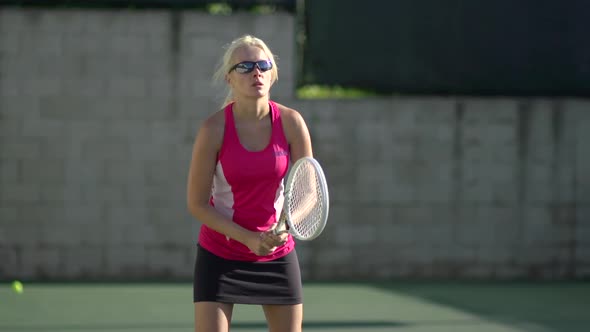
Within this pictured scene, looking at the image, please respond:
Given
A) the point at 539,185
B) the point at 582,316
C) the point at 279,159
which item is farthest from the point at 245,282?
the point at 539,185

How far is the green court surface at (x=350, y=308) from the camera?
277 inches

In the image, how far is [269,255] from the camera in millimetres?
4309

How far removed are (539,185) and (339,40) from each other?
2.06 meters

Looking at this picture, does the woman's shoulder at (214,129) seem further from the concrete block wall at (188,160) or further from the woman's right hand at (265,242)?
the concrete block wall at (188,160)

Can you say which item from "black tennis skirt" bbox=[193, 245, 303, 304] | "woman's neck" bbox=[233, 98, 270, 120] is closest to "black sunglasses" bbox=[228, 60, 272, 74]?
"woman's neck" bbox=[233, 98, 270, 120]

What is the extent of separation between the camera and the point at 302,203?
4129 mm

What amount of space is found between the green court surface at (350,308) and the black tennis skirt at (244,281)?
8.39 feet

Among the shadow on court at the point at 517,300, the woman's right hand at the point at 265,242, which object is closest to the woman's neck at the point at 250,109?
the woman's right hand at the point at 265,242

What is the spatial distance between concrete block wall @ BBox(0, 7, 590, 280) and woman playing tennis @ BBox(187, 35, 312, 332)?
4.66 metres

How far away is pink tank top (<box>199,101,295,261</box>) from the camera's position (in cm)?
419

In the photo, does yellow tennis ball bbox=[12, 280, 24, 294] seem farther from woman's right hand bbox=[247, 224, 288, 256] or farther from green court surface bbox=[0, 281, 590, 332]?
woman's right hand bbox=[247, 224, 288, 256]

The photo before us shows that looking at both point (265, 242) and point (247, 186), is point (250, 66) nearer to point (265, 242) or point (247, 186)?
point (247, 186)

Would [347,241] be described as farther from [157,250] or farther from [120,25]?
[120,25]

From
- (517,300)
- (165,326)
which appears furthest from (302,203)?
(517,300)
